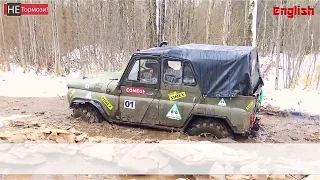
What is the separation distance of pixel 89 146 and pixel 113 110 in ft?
5.20

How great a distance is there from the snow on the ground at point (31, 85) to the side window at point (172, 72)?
5.17 meters

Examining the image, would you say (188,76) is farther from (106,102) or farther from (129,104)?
(106,102)

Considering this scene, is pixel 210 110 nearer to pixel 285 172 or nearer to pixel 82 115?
pixel 285 172

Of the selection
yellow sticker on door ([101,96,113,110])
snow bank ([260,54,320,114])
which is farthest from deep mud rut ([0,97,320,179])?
snow bank ([260,54,320,114])

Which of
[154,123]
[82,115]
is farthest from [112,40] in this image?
[154,123]

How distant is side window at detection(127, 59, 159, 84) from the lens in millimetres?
6348

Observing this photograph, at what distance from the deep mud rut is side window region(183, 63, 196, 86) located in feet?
3.25

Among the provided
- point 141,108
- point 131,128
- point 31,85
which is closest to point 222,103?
point 141,108

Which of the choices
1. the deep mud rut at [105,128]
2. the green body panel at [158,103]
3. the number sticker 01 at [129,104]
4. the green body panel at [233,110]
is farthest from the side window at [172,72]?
the deep mud rut at [105,128]

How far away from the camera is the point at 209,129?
243 inches

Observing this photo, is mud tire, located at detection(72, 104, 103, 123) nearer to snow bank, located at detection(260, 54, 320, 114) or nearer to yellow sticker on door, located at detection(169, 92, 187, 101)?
yellow sticker on door, located at detection(169, 92, 187, 101)

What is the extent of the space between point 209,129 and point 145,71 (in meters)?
1.60

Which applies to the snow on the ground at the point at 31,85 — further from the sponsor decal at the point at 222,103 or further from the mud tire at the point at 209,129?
the sponsor decal at the point at 222,103

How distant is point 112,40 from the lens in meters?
13.3
